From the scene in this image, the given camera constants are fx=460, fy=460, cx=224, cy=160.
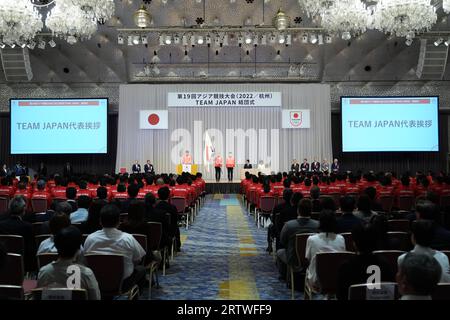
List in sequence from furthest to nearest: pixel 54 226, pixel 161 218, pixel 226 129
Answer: pixel 226 129
pixel 161 218
pixel 54 226

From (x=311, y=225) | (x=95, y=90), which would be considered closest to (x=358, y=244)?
(x=311, y=225)

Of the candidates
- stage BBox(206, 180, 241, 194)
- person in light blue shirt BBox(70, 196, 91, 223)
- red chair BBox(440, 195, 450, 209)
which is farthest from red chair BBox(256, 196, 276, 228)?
stage BBox(206, 180, 241, 194)

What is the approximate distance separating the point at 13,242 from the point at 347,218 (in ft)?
10.4

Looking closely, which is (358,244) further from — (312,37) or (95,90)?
(95,90)

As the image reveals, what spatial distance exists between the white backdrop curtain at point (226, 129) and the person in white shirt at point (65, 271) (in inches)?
672

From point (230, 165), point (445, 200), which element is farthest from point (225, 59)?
point (445, 200)

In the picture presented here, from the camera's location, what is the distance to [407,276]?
77.4 inches

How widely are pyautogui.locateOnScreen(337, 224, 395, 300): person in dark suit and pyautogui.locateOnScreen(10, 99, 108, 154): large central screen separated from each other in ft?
54.7

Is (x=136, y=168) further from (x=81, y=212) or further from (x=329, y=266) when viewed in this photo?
(x=329, y=266)

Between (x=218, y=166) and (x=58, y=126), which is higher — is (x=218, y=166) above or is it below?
below

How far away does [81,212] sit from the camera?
5289mm

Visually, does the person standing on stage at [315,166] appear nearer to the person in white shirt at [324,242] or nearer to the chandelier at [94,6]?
the chandelier at [94,6]

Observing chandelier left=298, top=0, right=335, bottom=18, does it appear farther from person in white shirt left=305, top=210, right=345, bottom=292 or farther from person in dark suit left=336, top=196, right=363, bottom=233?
person in white shirt left=305, top=210, right=345, bottom=292
